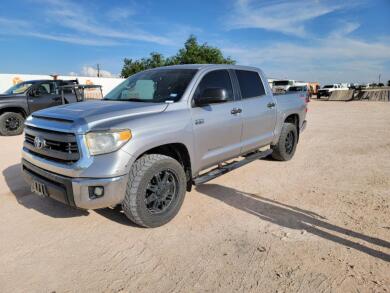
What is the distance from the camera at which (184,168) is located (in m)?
3.94

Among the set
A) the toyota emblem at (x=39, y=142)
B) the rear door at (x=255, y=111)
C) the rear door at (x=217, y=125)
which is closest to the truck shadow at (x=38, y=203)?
the toyota emblem at (x=39, y=142)

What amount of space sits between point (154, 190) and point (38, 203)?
1.89 meters

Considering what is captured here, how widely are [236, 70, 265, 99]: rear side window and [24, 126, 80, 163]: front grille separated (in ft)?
9.08

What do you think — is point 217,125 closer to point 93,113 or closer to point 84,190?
point 93,113

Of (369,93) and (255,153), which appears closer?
(255,153)

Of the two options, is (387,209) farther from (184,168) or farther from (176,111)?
(176,111)

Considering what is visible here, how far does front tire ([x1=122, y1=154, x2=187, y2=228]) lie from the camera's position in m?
3.19

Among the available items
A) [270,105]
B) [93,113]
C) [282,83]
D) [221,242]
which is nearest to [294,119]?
[270,105]

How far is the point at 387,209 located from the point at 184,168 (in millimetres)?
2655

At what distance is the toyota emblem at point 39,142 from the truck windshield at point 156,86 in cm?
125

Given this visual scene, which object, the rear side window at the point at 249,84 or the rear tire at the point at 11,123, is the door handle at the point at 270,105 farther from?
the rear tire at the point at 11,123

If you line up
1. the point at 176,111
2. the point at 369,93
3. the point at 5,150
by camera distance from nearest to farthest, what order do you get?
the point at 176,111
the point at 5,150
the point at 369,93

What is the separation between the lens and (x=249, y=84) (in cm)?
507

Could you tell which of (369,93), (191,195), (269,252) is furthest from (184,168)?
(369,93)
